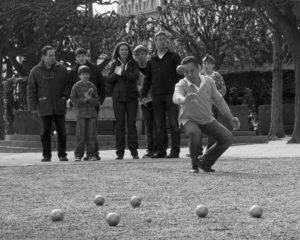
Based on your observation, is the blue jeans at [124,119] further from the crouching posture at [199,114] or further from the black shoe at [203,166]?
the black shoe at [203,166]

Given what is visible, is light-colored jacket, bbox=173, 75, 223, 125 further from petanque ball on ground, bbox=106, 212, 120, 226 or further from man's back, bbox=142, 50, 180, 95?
petanque ball on ground, bbox=106, 212, 120, 226

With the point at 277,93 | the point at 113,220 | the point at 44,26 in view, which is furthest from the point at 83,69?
the point at 44,26

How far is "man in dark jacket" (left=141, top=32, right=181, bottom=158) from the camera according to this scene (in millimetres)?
14180

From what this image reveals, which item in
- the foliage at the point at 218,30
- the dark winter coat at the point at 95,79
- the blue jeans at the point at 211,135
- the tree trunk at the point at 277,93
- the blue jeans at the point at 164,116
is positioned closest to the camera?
the blue jeans at the point at 211,135

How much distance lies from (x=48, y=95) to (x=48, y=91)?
75 millimetres

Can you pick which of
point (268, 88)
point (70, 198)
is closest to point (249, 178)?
point (70, 198)

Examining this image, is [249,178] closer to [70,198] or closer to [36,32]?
[70,198]

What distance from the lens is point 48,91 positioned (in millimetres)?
14375

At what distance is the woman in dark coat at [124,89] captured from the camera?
14438mm

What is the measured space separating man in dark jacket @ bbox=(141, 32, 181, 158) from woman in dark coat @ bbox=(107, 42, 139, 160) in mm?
317

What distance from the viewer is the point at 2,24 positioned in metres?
28.7

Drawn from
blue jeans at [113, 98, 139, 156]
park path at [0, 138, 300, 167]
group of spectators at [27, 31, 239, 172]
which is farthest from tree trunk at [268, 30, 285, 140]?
blue jeans at [113, 98, 139, 156]

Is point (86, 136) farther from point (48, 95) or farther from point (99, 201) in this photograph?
point (99, 201)

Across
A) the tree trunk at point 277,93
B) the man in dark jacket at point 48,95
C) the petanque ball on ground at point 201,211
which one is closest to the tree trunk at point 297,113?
the tree trunk at point 277,93
